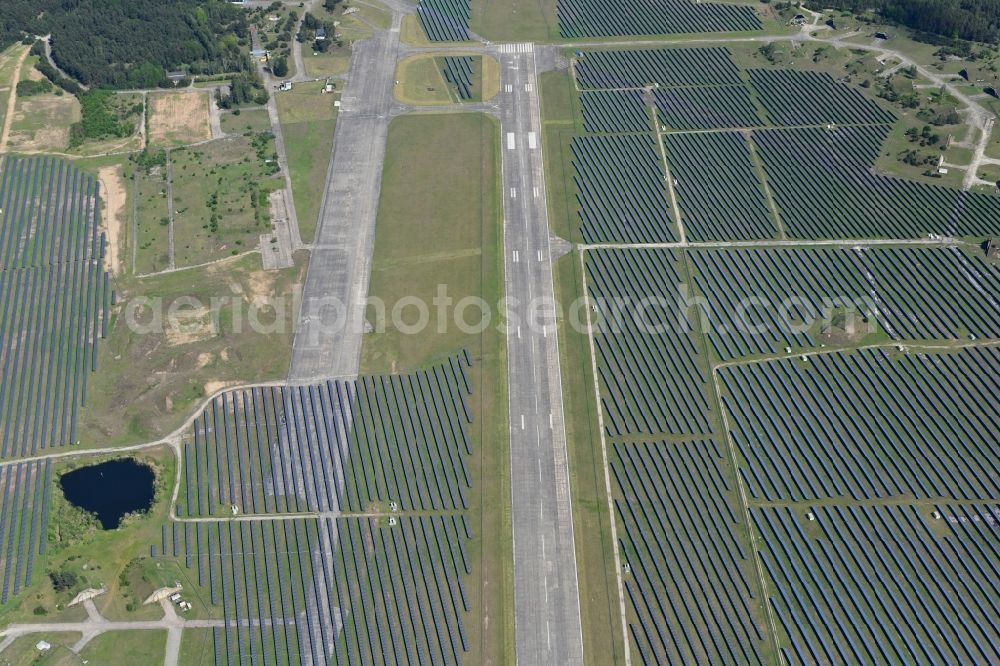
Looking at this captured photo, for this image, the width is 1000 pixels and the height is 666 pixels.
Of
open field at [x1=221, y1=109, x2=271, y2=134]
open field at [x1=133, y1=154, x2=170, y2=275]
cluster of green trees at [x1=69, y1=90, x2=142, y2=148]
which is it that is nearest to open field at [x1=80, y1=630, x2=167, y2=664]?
open field at [x1=133, y1=154, x2=170, y2=275]

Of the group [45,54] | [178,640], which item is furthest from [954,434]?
[45,54]

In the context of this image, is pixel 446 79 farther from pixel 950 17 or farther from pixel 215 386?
pixel 950 17

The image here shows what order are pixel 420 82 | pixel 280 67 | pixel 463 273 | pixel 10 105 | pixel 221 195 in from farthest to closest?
pixel 280 67, pixel 420 82, pixel 10 105, pixel 221 195, pixel 463 273

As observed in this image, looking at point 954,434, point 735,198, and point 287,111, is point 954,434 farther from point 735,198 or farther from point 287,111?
point 287,111

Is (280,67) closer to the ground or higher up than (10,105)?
higher up

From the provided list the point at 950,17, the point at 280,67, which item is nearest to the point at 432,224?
the point at 280,67

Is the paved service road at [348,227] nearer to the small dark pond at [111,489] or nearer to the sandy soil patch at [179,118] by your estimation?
the small dark pond at [111,489]
